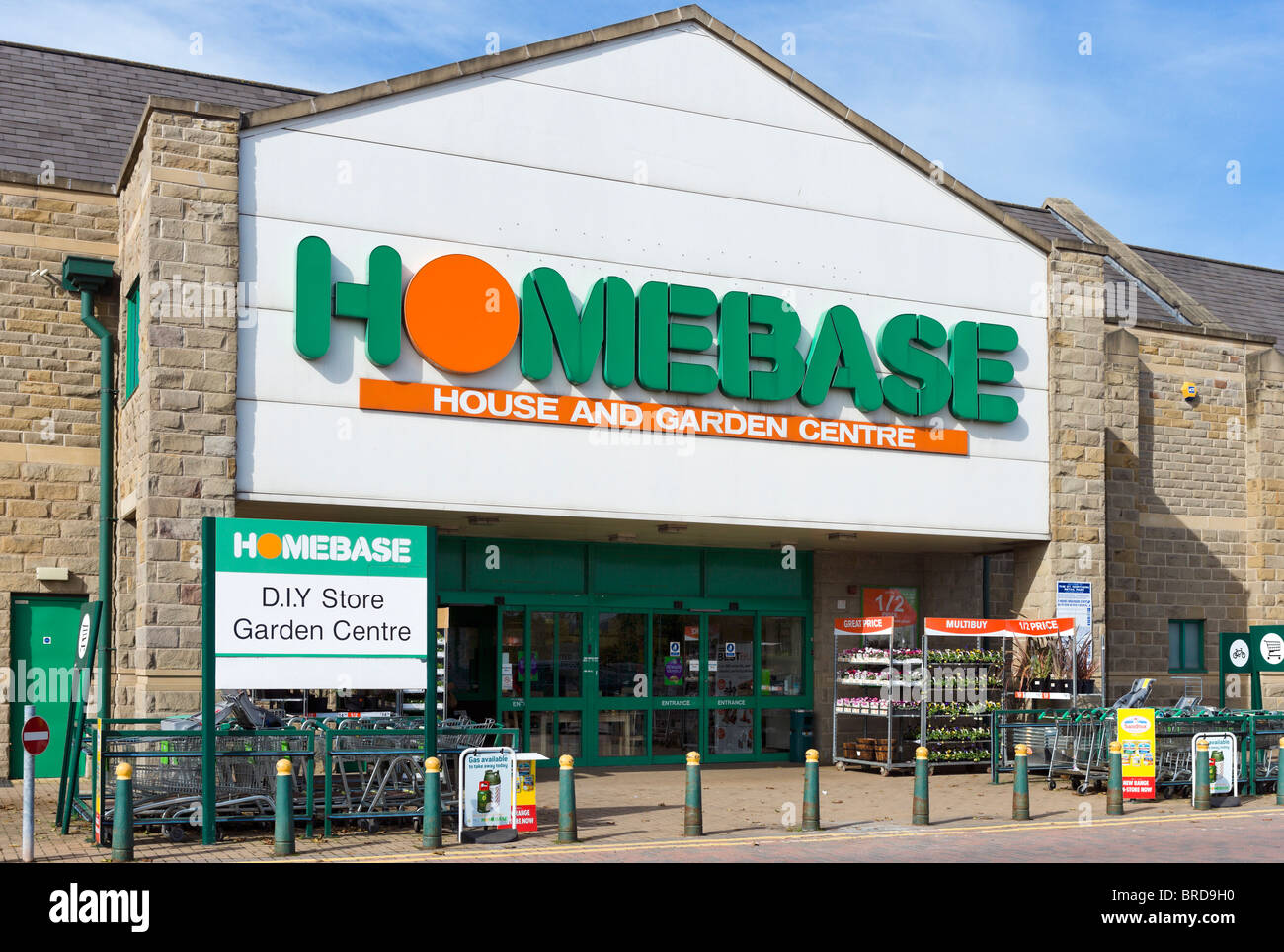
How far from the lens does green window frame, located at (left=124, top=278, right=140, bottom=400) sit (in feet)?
56.5

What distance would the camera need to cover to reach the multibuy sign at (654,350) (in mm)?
16891

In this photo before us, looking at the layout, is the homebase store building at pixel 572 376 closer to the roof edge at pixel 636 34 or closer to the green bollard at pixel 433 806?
the roof edge at pixel 636 34

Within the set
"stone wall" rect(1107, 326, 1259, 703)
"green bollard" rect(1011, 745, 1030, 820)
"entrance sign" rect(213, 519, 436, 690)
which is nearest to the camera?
"entrance sign" rect(213, 519, 436, 690)

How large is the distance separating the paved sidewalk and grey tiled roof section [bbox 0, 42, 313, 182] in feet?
30.0

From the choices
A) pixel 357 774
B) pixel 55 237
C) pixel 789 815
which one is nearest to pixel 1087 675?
pixel 789 815

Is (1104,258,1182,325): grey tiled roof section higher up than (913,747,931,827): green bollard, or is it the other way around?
(1104,258,1182,325): grey tiled roof section

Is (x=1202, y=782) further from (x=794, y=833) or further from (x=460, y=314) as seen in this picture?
(x=460, y=314)

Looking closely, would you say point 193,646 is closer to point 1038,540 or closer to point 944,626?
point 944,626

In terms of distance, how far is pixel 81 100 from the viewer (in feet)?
71.6

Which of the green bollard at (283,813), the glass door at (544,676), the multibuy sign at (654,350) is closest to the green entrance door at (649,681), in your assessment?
the glass door at (544,676)

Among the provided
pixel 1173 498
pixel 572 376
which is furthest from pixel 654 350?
pixel 1173 498

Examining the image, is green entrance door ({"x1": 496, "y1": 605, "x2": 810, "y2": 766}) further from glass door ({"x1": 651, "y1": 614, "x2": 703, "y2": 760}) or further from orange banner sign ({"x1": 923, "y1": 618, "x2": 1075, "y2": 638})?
orange banner sign ({"x1": 923, "y1": 618, "x2": 1075, "y2": 638})

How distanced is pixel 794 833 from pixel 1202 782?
5589 millimetres

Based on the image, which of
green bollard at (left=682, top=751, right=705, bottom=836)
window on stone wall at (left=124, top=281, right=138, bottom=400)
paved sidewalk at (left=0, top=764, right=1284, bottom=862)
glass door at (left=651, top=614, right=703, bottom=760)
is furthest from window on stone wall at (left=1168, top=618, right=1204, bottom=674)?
window on stone wall at (left=124, top=281, right=138, bottom=400)
